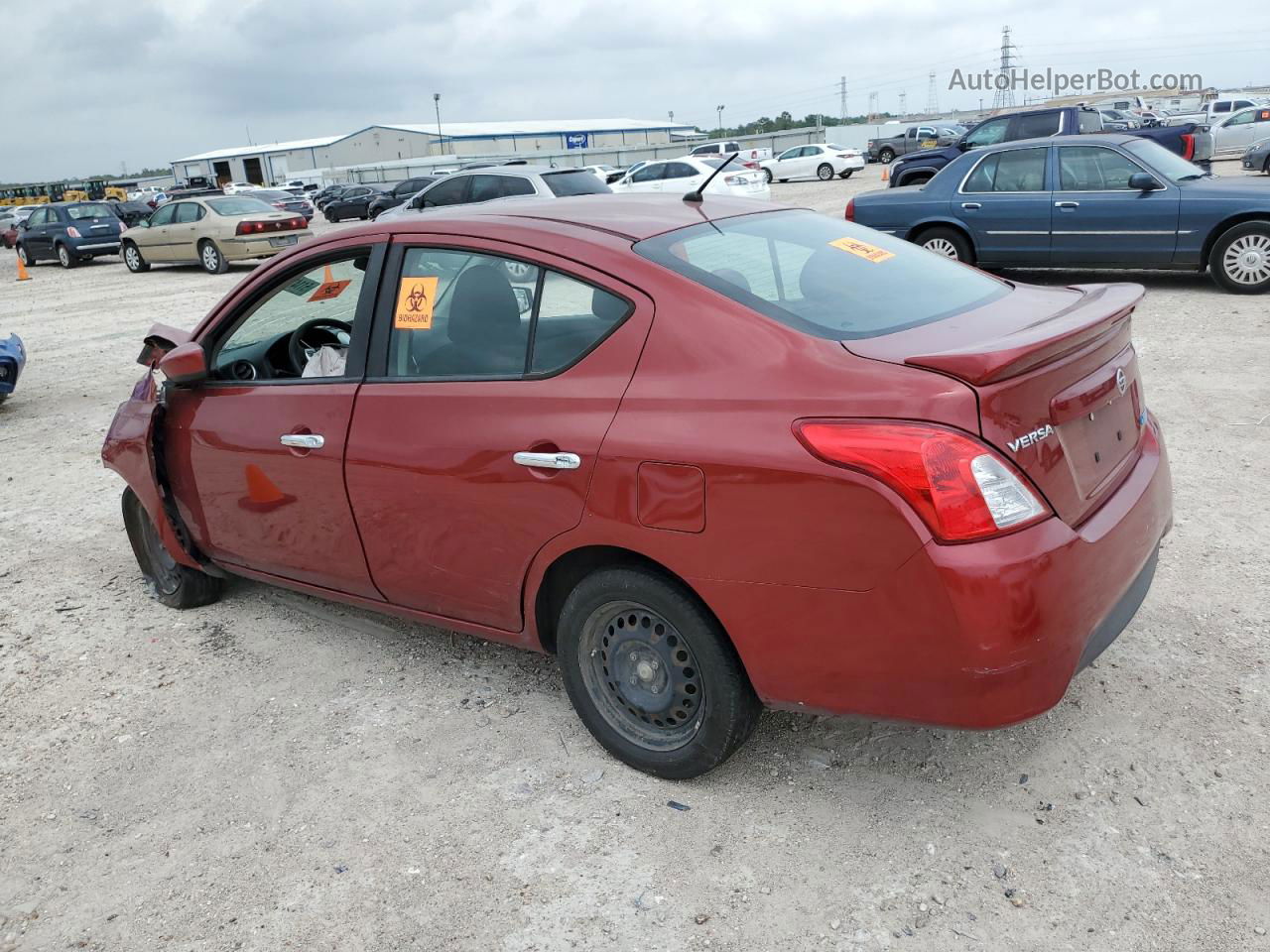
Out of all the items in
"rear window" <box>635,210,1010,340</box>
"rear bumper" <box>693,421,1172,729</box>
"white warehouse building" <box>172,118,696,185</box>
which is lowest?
"rear bumper" <box>693,421,1172,729</box>

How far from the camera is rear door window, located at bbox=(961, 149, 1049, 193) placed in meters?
10.4

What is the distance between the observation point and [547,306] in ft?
10.0

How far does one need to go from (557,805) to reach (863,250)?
2.05m

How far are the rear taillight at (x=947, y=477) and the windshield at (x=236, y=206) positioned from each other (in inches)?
768

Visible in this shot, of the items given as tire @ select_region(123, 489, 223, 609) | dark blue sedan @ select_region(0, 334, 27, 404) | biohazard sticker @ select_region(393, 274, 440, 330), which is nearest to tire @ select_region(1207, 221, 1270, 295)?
biohazard sticker @ select_region(393, 274, 440, 330)

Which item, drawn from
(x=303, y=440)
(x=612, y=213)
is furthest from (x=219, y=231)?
(x=612, y=213)

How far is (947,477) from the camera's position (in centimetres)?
230

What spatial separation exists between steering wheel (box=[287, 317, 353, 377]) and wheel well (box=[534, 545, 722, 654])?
1688 mm

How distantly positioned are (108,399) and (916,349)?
8.47m

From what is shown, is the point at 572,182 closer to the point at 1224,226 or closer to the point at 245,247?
the point at 245,247

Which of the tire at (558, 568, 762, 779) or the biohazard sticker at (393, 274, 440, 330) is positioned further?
the biohazard sticker at (393, 274, 440, 330)

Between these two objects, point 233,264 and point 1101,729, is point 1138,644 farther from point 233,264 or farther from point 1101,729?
point 233,264

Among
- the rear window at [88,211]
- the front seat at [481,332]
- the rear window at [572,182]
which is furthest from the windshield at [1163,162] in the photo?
the rear window at [88,211]

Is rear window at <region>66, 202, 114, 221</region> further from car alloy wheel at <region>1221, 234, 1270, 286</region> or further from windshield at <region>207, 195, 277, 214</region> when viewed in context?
car alloy wheel at <region>1221, 234, 1270, 286</region>
